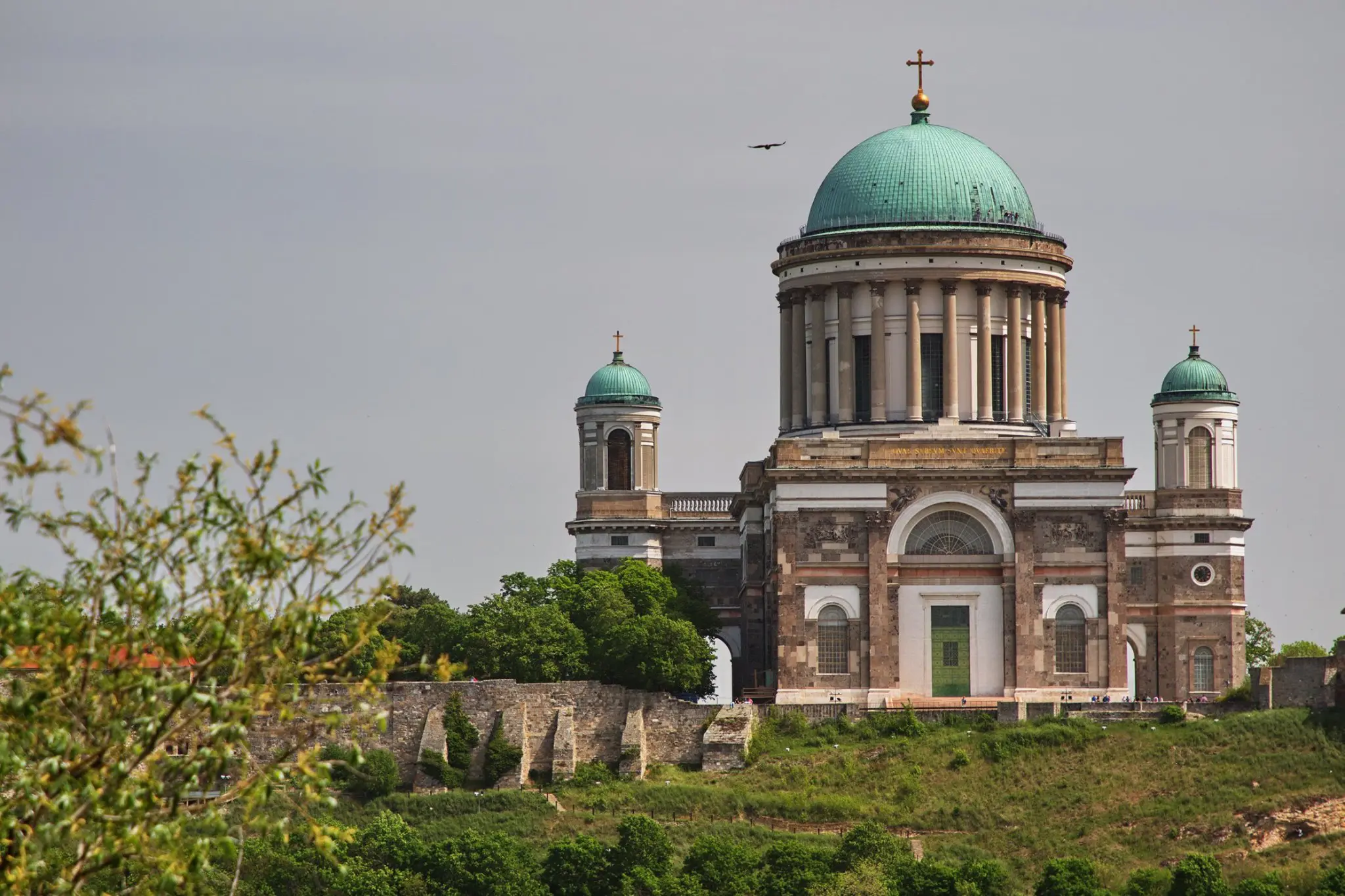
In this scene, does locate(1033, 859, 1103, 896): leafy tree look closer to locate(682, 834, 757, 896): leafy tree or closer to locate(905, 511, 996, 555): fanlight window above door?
locate(682, 834, 757, 896): leafy tree

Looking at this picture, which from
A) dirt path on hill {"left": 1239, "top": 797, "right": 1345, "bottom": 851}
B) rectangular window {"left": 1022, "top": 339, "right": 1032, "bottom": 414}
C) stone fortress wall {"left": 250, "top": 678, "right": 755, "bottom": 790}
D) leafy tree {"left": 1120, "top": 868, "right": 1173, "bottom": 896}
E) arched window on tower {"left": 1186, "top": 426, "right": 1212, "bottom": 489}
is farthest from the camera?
arched window on tower {"left": 1186, "top": 426, "right": 1212, "bottom": 489}

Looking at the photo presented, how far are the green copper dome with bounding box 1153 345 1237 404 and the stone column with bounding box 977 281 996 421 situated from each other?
10.8 m

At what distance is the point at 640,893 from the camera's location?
75750 mm

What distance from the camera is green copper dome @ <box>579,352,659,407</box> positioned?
109 metres

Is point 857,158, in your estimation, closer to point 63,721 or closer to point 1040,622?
point 1040,622

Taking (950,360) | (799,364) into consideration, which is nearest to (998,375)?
(950,360)

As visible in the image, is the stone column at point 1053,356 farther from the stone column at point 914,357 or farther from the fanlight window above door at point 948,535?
the fanlight window above door at point 948,535

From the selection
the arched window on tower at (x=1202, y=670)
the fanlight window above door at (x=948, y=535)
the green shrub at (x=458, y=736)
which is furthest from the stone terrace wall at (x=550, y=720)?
the arched window on tower at (x=1202, y=670)

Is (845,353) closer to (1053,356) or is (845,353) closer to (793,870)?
(1053,356)

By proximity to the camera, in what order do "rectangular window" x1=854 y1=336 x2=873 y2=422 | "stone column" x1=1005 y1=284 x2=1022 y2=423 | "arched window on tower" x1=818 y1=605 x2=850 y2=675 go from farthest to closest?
"rectangular window" x1=854 y1=336 x2=873 y2=422
"stone column" x1=1005 y1=284 x2=1022 y2=423
"arched window on tower" x1=818 y1=605 x2=850 y2=675

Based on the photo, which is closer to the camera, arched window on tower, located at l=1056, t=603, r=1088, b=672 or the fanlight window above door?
arched window on tower, located at l=1056, t=603, r=1088, b=672

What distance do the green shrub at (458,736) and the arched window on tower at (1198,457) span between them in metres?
30.7

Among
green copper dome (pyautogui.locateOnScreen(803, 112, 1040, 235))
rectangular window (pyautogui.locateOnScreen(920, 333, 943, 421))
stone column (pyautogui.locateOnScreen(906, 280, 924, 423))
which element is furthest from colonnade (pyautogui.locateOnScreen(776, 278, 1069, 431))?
green copper dome (pyautogui.locateOnScreen(803, 112, 1040, 235))

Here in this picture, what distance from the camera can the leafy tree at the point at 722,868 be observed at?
74875 millimetres
